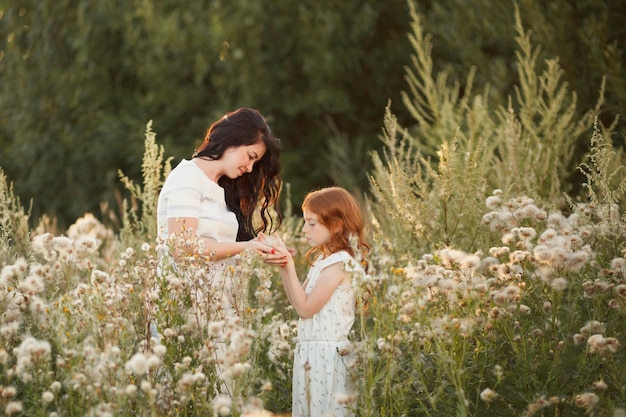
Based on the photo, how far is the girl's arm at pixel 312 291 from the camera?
431 centimetres

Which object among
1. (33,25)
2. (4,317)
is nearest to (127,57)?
(33,25)

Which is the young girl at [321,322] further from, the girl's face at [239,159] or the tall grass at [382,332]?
the girl's face at [239,159]

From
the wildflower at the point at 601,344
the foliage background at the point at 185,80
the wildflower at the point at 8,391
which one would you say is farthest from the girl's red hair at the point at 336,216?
the foliage background at the point at 185,80

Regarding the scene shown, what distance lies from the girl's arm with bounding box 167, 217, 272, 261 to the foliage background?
7.90 meters

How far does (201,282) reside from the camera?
4211 millimetres

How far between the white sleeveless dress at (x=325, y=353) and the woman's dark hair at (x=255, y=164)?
2.32ft

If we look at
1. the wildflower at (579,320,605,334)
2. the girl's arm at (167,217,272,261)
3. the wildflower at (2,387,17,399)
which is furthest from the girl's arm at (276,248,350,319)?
the wildflower at (2,387,17,399)

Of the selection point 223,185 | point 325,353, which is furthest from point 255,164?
point 325,353

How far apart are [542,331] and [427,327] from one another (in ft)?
1.74

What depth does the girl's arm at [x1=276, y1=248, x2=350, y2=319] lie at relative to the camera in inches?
170

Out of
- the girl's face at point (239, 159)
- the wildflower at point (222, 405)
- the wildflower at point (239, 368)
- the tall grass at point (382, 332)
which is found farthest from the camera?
the girl's face at point (239, 159)

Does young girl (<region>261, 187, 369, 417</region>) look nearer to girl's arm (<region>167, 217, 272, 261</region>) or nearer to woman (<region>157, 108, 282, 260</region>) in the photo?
girl's arm (<region>167, 217, 272, 261</region>)

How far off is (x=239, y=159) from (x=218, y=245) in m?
0.56

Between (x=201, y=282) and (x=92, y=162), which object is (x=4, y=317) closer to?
(x=201, y=282)
